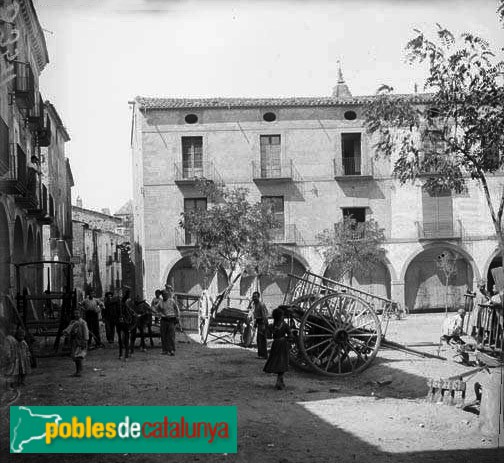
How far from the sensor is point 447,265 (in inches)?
1017

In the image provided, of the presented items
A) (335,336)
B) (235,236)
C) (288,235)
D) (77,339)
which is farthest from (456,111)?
(288,235)

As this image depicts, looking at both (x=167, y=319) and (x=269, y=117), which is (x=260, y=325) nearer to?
(x=167, y=319)

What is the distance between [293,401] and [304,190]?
60.2 feet

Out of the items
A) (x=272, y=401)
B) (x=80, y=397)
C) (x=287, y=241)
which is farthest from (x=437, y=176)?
(x=287, y=241)

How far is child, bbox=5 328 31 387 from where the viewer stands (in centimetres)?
943

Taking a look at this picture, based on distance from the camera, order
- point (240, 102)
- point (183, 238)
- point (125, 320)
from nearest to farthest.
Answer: point (125, 320) → point (183, 238) → point (240, 102)

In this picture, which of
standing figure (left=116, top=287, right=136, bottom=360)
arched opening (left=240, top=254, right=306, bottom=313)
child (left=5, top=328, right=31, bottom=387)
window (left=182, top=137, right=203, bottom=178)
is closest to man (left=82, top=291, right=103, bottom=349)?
standing figure (left=116, top=287, right=136, bottom=360)

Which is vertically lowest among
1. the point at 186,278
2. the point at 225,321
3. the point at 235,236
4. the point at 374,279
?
the point at 225,321

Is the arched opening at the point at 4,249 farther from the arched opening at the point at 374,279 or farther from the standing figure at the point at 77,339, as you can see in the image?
the arched opening at the point at 374,279

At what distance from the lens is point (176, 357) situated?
12930 millimetres

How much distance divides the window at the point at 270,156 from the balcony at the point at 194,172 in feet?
6.91

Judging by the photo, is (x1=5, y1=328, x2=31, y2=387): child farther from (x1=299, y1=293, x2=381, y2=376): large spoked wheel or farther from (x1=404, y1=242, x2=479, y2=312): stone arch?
(x1=404, y1=242, x2=479, y2=312): stone arch

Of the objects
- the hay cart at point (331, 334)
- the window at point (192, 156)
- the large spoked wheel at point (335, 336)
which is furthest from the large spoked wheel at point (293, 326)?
the window at point (192, 156)

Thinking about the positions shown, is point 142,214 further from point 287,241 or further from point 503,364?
point 503,364
